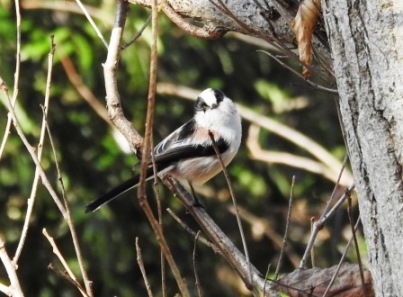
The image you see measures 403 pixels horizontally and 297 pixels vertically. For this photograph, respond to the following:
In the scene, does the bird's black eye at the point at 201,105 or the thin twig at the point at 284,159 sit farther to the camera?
the thin twig at the point at 284,159

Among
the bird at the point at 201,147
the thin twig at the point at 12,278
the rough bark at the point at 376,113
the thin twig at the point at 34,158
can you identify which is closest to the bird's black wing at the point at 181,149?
the bird at the point at 201,147

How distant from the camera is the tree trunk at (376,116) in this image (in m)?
1.97

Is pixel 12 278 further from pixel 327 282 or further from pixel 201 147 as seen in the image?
pixel 201 147

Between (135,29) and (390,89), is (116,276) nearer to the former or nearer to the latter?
(135,29)

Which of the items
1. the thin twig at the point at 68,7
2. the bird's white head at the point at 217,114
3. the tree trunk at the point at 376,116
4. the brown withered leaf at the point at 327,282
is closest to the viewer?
the tree trunk at the point at 376,116

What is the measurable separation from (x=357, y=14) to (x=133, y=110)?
16.1 feet

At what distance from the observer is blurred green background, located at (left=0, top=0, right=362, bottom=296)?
21.1ft

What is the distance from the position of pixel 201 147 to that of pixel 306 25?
2.71 metres

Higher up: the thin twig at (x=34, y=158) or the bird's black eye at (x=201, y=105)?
the thin twig at (x=34, y=158)

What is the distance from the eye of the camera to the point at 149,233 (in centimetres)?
718

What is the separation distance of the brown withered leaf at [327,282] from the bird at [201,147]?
264 cm

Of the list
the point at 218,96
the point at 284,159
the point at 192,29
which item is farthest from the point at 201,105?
the point at 192,29

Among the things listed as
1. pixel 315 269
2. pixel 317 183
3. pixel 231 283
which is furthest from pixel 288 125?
pixel 315 269

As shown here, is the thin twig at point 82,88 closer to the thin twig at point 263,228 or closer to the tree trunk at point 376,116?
the thin twig at point 263,228
